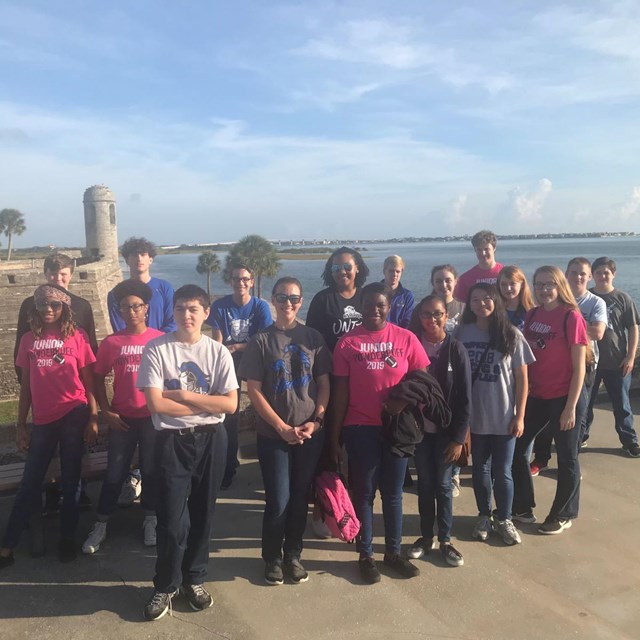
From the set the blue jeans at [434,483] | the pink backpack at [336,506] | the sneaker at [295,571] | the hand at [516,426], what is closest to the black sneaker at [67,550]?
the sneaker at [295,571]

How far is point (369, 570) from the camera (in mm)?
3344

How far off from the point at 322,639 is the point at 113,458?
1.80 meters

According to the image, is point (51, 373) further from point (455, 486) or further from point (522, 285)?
point (522, 285)

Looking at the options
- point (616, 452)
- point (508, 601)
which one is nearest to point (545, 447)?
point (616, 452)

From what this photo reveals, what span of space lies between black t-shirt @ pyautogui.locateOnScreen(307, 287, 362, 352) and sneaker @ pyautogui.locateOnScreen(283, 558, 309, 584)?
150cm

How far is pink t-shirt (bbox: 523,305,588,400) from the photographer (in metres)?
3.94

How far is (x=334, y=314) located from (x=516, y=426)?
1.46m

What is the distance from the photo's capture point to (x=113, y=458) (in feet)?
12.3

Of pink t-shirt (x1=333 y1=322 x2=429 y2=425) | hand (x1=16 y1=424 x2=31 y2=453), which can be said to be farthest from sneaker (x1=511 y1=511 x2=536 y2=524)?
hand (x1=16 y1=424 x2=31 y2=453)

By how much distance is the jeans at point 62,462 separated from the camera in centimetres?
Answer: 358

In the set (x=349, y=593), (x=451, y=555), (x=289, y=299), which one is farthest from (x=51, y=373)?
(x=451, y=555)

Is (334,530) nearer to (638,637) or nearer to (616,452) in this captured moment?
(638,637)

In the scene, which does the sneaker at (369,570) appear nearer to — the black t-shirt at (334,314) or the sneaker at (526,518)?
the sneaker at (526,518)

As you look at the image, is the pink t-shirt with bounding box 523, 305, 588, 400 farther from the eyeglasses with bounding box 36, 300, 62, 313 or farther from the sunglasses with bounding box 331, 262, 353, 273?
the eyeglasses with bounding box 36, 300, 62, 313
